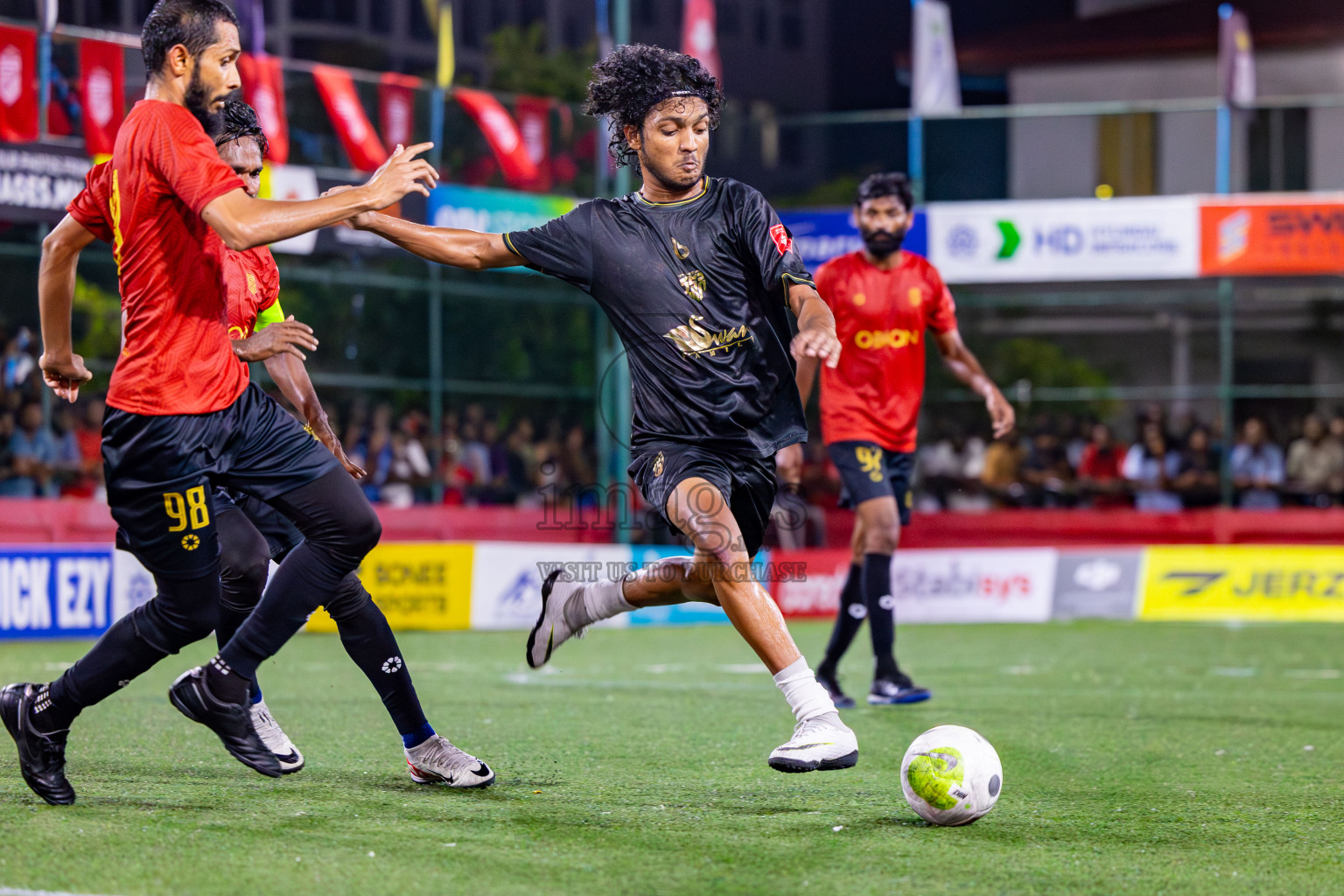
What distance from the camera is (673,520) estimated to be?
16.0 ft

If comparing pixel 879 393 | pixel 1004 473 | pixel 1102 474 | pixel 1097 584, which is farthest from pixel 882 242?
pixel 1102 474

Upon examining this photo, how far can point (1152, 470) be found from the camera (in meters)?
19.7

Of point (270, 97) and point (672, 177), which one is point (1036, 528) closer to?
point (270, 97)

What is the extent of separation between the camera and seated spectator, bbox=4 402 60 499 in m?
14.6

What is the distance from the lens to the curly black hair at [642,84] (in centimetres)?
505

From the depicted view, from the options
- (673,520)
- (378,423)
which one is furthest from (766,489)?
(378,423)

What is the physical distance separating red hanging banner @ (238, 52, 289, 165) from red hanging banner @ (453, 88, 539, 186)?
2.45 metres

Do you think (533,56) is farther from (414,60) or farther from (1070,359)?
(1070,359)

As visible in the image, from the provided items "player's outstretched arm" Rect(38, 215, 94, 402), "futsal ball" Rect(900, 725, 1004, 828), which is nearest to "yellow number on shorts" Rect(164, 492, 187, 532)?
"player's outstretched arm" Rect(38, 215, 94, 402)

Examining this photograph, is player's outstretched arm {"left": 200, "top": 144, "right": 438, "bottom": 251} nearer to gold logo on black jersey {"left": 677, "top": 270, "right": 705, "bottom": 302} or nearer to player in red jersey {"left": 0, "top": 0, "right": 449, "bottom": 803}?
player in red jersey {"left": 0, "top": 0, "right": 449, "bottom": 803}

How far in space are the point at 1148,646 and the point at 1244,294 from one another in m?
15.6

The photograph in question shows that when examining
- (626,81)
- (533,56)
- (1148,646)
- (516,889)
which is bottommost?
(1148,646)

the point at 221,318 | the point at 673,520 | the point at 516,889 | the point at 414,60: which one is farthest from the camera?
the point at 414,60

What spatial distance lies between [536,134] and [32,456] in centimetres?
767
